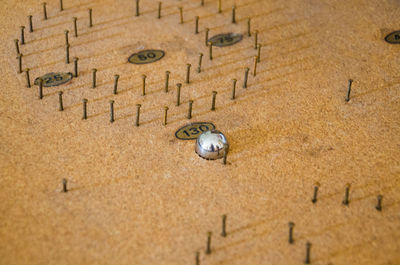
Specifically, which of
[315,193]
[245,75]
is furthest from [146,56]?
[315,193]

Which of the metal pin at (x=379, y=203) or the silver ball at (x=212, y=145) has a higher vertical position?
the silver ball at (x=212, y=145)

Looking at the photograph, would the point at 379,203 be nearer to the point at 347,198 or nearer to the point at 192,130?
the point at 347,198

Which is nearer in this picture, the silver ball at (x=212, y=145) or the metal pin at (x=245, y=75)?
the silver ball at (x=212, y=145)

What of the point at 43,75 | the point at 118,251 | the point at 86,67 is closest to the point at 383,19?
the point at 86,67

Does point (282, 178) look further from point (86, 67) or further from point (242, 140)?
point (86, 67)

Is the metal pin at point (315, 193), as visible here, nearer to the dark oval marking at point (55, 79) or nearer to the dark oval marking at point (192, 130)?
the dark oval marking at point (192, 130)

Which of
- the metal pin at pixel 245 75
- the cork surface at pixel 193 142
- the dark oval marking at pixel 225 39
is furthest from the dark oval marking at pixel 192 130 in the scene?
the dark oval marking at pixel 225 39
